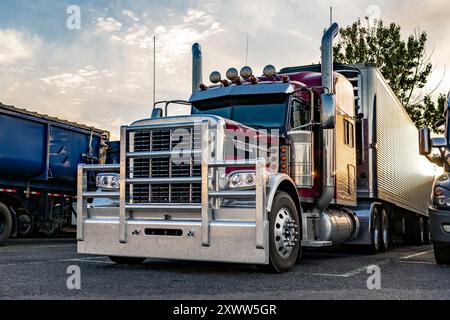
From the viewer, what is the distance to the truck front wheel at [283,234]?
23.5 ft

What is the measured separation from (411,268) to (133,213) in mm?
4001

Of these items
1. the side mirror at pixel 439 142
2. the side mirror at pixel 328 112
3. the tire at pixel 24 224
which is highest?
the side mirror at pixel 328 112

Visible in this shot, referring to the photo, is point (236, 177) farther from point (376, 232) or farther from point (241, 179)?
point (376, 232)

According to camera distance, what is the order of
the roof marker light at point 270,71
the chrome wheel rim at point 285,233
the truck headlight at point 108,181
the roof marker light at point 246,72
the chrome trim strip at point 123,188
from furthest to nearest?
1. the roof marker light at point 246,72
2. the roof marker light at point 270,71
3. the truck headlight at point 108,181
4. the chrome trim strip at point 123,188
5. the chrome wheel rim at point 285,233

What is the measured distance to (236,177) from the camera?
7.17 metres

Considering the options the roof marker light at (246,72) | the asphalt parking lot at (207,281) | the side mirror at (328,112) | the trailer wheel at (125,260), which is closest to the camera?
the asphalt parking lot at (207,281)

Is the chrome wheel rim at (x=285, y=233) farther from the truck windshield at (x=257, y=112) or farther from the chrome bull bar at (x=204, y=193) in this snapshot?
the truck windshield at (x=257, y=112)

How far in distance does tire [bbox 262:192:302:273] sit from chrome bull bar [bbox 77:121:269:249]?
1.09 feet

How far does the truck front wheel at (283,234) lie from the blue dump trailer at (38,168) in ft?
24.5

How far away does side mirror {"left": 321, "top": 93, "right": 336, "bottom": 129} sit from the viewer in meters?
8.27

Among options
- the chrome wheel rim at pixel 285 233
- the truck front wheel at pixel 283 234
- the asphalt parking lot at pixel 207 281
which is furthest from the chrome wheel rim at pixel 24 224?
the chrome wheel rim at pixel 285 233

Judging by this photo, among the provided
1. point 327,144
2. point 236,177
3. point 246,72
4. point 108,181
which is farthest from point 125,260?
point 327,144
